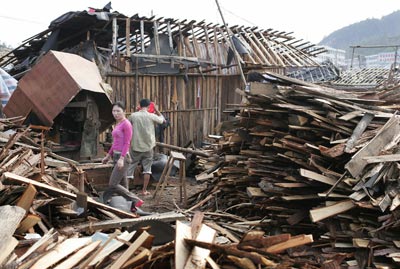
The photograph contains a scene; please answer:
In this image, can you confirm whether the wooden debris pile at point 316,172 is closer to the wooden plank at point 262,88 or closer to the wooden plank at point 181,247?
the wooden plank at point 262,88

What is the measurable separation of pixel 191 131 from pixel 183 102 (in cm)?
104

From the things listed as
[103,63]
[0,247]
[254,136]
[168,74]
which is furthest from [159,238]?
[168,74]

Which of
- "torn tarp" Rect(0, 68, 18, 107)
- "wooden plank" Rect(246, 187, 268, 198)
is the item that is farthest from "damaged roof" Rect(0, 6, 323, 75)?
"wooden plank" Rect(246, 187, 268, 198)

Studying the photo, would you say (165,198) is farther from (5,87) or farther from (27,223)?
(27,223)

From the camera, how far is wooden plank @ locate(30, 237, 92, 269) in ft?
10.9

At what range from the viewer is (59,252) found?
357cm

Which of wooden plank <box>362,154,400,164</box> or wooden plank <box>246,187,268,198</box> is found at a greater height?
wooden plank <box>362,154,400,164</box>

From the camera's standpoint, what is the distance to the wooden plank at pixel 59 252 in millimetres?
3327

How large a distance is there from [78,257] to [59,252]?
7.5 inches

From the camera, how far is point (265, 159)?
6.73m

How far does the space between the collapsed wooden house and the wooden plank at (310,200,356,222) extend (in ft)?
25.2

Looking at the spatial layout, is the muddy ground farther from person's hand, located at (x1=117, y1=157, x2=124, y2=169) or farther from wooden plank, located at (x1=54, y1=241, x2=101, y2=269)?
wooden plank, located at (x1=54, y1=241, x2=101, y2=269)

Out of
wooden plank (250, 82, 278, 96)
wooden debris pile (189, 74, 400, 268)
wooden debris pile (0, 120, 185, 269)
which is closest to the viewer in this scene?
wooden debris pile (0, 120, 185, 269)

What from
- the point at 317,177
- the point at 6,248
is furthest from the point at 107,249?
the point at 317,177
